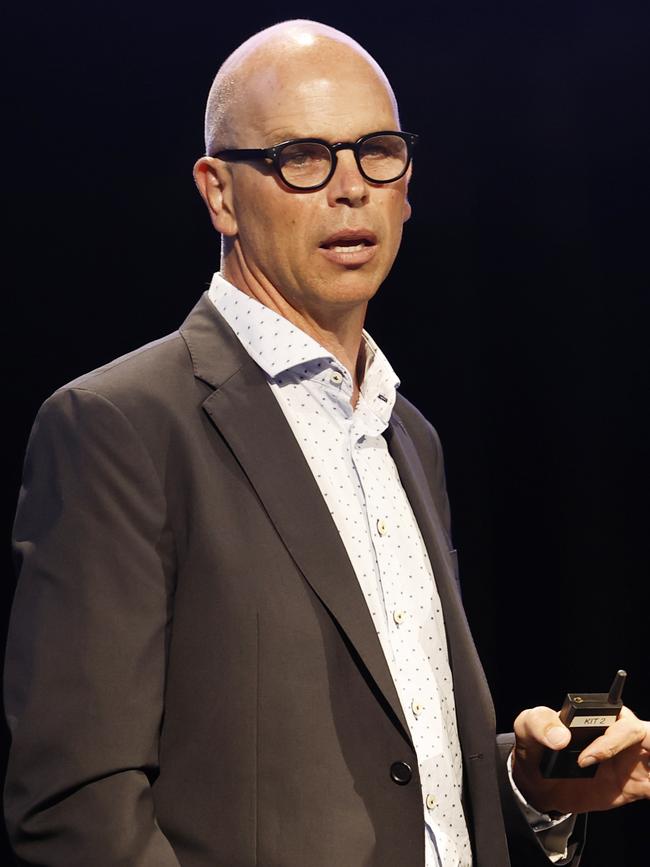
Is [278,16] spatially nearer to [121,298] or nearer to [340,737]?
[121,298]

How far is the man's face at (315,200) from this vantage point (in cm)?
151

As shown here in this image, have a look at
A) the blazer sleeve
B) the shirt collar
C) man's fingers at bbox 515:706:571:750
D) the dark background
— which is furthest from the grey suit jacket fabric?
the dark background

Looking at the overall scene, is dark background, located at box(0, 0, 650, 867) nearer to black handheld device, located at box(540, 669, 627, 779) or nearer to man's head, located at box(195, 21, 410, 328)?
man's head, located at box(195, 21, 410, 328)

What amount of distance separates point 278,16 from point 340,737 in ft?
5.92

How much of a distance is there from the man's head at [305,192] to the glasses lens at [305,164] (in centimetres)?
1

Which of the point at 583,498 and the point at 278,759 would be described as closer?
the point at 278,759

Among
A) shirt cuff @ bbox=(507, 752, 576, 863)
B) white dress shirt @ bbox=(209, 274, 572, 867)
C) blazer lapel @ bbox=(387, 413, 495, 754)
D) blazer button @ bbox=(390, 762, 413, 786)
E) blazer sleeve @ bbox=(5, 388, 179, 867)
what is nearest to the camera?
blazer sleeve @ bbox=(5, 388, 179, 867)

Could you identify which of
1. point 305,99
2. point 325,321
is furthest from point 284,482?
point 305,99

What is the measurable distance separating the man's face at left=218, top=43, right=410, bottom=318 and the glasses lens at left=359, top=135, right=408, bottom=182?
1 centimetres

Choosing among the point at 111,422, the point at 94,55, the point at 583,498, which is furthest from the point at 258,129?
the point at 583,498

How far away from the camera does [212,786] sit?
1.26m

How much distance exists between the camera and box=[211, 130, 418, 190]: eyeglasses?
4.92 feet

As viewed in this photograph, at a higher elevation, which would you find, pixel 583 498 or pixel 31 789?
pixel 31 789

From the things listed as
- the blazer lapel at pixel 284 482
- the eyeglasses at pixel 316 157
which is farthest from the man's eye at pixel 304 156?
the blazer lapel at pixel 284 482
